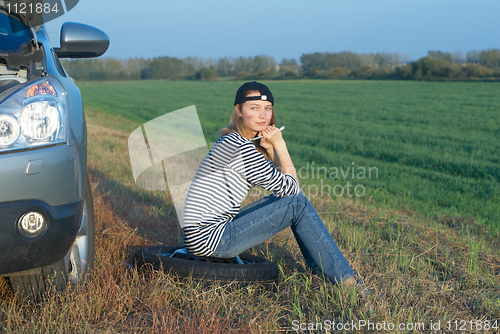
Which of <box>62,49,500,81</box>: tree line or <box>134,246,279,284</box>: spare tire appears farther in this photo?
<box>62,49,500,81</box>: tree line

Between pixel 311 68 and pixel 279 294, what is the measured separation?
78.1m

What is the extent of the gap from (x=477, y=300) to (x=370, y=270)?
2.31 ft

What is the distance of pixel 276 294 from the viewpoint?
2.68 m

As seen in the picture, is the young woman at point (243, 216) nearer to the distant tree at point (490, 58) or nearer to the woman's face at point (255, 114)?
the woman's face at point (255, 114)

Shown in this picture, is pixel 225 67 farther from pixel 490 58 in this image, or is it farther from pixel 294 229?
pixel 294 229

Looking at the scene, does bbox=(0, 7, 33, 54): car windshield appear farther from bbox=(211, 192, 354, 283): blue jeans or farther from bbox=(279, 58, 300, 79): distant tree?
bbox=(279, 58, 300, 79): distant tree

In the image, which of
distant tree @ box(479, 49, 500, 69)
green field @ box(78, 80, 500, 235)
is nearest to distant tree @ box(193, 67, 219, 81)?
distant tree @ box(479, 49, 500, 69)

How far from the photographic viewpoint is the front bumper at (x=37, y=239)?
189cm

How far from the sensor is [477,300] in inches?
107

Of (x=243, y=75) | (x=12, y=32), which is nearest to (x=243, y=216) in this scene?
(x=12, y=32)

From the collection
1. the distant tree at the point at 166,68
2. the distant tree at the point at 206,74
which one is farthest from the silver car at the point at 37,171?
the distant tree at the point at 166,68

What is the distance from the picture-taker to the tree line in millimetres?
59781

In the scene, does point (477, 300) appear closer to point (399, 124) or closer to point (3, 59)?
point (3, 59)

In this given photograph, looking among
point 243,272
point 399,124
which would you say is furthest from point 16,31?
point 399,124
